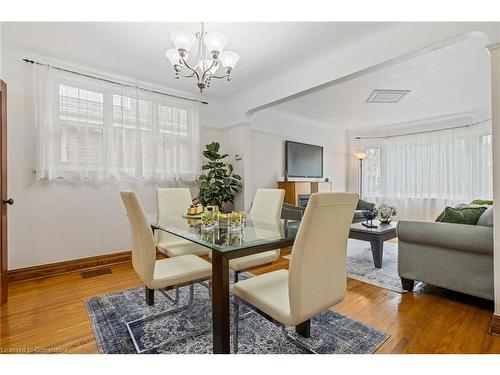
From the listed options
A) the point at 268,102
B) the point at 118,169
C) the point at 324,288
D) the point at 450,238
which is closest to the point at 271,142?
the point at 268,102

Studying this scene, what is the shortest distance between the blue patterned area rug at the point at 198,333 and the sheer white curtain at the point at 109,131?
5.67ft

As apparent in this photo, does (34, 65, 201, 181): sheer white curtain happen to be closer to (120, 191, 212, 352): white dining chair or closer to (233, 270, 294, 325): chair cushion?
(120, 191, 212, 352): white dining chair

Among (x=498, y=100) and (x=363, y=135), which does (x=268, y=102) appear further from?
(x=363, y=135)

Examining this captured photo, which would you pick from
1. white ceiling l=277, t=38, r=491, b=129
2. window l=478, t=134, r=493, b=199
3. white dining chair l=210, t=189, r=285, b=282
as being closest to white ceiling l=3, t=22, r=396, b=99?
white ceiling l=277, t=38, r=491, b=129

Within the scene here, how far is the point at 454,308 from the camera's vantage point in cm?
208

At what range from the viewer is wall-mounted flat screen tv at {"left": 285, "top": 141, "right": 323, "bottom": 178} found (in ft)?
17.2

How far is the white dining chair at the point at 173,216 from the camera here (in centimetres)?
237

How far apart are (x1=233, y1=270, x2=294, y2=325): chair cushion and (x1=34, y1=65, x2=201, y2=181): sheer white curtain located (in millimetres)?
2608

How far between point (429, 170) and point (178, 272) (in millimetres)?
6129

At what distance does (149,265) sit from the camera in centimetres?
159

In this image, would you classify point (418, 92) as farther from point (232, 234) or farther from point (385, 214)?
point (232, 234)

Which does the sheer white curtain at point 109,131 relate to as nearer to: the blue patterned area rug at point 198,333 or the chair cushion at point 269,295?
the blue patterned area rug at point 198,333
